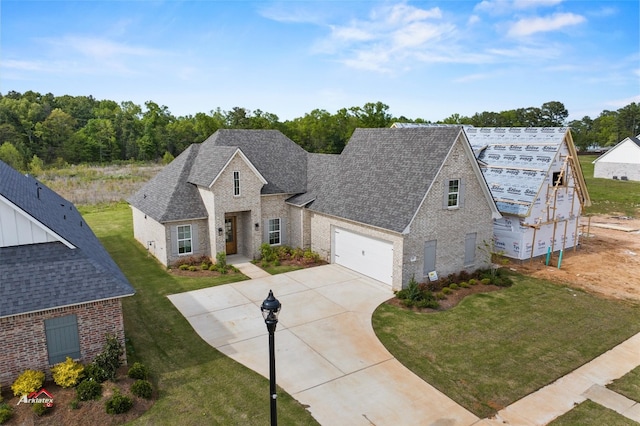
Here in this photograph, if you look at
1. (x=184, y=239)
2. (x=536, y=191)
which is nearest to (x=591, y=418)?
(x=536, y=191)

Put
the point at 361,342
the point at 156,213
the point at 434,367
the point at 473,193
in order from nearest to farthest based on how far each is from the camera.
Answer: the point at 434,367 → the point at 361,342 → the point at 473,193 → the point at 156,213

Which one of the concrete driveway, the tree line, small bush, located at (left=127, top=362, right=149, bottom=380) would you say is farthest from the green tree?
small bush, located at (left=127, top=362, right=149, bottom=380)

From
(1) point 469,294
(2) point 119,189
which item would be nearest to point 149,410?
(1) point 469,294

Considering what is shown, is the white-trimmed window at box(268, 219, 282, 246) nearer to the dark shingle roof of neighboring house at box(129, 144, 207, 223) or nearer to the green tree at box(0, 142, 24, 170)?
the dark shingle roof of neighboring house at box(129, 144, 207, 223)

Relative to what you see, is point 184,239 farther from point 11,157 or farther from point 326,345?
point 11,157

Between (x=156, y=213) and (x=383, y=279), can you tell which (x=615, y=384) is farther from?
(x=156, y=213)

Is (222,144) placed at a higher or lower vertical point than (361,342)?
higher

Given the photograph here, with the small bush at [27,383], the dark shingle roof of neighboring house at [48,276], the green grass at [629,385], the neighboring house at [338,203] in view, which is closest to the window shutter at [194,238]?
the neighboring house at [338,203]
